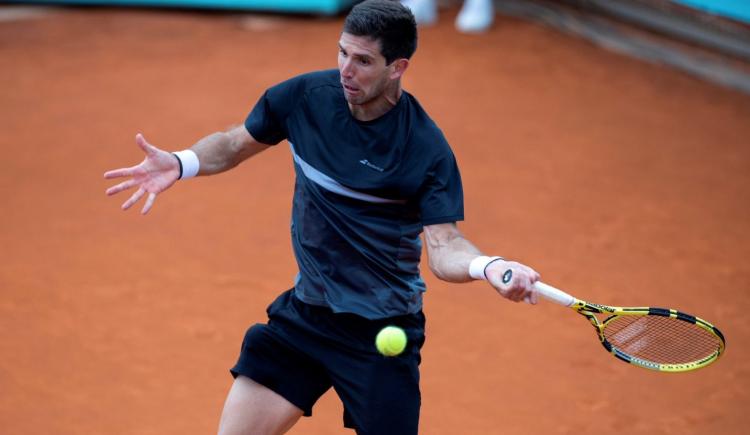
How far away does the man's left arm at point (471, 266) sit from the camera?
12.1ft

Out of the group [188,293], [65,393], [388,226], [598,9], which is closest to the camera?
[388,226]

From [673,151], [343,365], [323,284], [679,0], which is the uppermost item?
[323,284]

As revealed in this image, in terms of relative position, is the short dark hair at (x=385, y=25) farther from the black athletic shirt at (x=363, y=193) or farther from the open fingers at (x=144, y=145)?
the open fingers at (x=144, y=145)

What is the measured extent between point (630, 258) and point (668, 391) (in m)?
1.68

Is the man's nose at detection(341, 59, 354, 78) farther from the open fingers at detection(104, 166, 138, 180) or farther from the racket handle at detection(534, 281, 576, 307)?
the racket handle at detection(534, 281, 576, 307)

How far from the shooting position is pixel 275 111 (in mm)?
4289

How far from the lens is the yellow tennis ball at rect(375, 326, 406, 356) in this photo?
13.2 ft

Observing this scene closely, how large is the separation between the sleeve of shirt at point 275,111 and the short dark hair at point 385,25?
0.37 meters

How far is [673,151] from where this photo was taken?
9891 mm

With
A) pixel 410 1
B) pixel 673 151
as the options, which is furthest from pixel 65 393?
pixel 410 1

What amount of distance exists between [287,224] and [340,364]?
12.8 feet

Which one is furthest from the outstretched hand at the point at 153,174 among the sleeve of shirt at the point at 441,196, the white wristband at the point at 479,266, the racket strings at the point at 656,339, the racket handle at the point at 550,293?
the racket strings at the point at 656,339

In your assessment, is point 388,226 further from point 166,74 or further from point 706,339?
point 166,74

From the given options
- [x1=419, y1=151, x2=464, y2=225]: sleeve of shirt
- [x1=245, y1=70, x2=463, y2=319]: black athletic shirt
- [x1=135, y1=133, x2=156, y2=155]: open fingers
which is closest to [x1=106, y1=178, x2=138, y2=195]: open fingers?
[x1=135, y1=133, x2=156, y2=155]: open fingers
